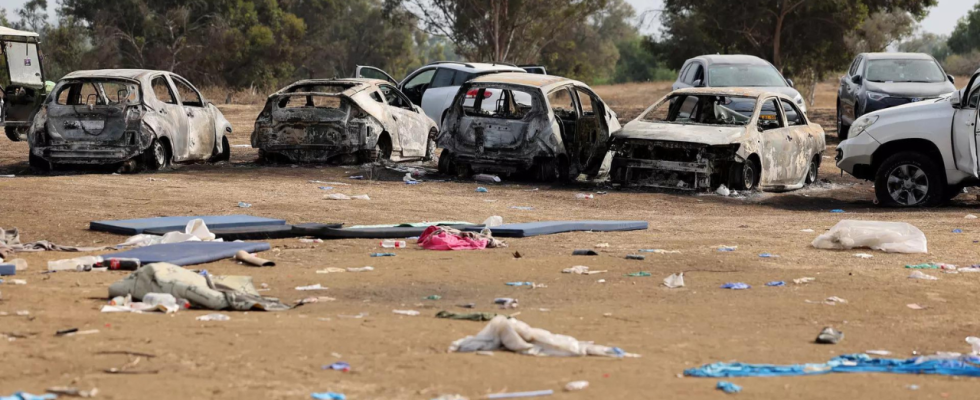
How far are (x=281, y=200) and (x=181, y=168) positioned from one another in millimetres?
4849

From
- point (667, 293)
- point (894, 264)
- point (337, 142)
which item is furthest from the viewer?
point (337, 142)

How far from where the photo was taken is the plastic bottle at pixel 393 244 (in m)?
11.0

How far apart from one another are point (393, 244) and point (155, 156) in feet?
25.6

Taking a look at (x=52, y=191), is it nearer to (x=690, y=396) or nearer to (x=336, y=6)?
(x=690, y=396)

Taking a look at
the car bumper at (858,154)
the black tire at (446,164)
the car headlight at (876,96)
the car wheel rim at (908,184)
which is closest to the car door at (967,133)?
the car wheel rim at (908,184)

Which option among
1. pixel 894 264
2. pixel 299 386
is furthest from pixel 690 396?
pixel 894 264

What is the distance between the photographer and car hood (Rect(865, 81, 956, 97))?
76.8 feet

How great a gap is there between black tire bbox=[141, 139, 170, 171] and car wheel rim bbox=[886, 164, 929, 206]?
9658mm

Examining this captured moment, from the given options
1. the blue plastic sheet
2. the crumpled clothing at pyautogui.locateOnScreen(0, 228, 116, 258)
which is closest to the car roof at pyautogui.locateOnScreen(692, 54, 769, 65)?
the crumpled clothing at pyautogui.locateOnScreen(0, 228, 116, 258)

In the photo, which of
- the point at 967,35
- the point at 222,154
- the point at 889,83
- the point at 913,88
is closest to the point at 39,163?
the point at 222,154

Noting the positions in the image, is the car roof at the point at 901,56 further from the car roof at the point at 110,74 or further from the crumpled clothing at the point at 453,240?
the crumpled clothing at the point at 453,240

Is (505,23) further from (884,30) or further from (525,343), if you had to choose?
(525,343)

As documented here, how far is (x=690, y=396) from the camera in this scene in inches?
224

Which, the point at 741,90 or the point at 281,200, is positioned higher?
the point at 741,90
